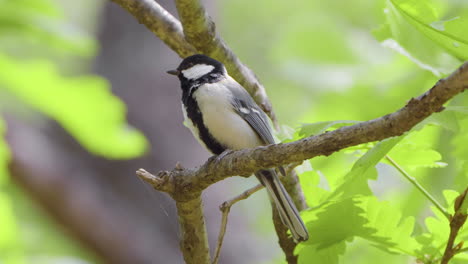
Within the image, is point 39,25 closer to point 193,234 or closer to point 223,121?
point 223,121

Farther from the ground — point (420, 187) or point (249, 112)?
point (249, 112)

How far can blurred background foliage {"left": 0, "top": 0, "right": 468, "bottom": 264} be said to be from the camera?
153 cm

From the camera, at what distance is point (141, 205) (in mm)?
5273

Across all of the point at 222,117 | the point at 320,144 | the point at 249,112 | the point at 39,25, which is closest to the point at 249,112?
the point at 249,112

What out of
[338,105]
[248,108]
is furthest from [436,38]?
[338,105]

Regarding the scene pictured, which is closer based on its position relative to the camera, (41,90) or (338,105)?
(41,90)

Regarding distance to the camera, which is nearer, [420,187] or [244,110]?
[420,187]

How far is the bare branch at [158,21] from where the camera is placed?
2.39m

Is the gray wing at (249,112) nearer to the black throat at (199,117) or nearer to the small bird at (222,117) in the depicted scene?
the small bird at (222,117)

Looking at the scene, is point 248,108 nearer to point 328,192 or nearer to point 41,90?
point 41,90

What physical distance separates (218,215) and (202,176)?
356 centimetres

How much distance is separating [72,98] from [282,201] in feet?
2.84

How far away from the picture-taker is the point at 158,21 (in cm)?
241

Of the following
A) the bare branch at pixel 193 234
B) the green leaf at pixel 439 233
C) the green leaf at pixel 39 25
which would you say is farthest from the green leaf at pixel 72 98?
the green leaf at pixel 439 233
